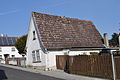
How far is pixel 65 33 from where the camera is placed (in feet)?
90.0

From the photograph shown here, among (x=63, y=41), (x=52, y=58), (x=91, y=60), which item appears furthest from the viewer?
(x=63, y=41)

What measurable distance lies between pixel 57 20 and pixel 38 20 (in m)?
3.38

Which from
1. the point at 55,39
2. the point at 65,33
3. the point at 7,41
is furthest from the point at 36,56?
the point at 7,41

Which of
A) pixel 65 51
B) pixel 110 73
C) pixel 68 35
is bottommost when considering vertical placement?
pixel 110 73

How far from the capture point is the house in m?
24.5

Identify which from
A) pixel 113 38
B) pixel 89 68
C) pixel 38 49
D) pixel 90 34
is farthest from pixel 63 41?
pixel 113 38

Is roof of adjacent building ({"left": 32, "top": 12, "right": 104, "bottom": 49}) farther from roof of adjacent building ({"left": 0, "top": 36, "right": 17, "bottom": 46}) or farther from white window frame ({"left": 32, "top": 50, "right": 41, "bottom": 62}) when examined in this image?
roof of adjacent building ({"left": 0, "top": 36, "right": 17, "bottom": 46})

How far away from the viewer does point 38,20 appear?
26.8 m

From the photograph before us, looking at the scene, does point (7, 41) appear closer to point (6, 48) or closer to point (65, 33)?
point (6, 48)

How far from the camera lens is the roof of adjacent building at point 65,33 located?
2534 cm

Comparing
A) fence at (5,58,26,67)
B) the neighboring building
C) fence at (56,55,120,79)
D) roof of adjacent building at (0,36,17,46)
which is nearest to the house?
fence at (5,58,26,67)

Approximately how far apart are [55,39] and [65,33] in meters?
2.43

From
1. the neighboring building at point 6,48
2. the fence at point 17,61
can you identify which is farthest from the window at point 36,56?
the neighboring building at point 6,48

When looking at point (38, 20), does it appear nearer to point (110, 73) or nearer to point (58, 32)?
point (58, 32)
